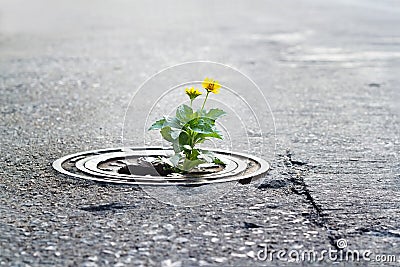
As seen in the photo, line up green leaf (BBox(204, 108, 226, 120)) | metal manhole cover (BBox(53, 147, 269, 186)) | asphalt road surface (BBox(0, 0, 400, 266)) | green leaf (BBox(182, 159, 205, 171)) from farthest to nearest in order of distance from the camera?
green leaf (BBox(204, 108, 226, 120)) < green leaf (BBox(182, 159, 205, 171)) < metal manhole cover (BBox(53, 147, 269, 186)) < asphalt road surface (BBox(0, 0, 400, 266))

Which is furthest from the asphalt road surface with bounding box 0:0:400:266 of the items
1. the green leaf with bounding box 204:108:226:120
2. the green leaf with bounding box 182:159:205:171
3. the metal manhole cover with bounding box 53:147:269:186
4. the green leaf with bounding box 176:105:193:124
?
the green leaf with bounding box 176:105:193:124

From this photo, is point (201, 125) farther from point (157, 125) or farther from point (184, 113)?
point (157, 125)

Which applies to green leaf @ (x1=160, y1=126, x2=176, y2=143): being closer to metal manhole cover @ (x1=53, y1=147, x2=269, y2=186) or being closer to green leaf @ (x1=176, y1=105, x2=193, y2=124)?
green leaf @ (x1=176, y1=105, x2=193, y2=124)

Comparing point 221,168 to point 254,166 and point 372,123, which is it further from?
point 372,123

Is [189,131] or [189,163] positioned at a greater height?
[189,131]

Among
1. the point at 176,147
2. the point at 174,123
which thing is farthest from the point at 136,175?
the point at 174,123

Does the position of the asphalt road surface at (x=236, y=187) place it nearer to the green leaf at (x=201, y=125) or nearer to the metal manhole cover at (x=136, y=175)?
the metal manhole cover at (x=136, y=175)
